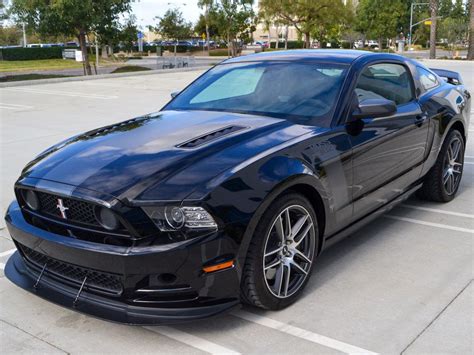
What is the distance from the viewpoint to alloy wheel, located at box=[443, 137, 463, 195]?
216 inches

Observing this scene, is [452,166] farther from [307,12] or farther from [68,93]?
[307,12]

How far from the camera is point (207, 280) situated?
2.88m

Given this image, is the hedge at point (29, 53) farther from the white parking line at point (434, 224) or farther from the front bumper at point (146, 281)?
the front bumper at point (146, 281)

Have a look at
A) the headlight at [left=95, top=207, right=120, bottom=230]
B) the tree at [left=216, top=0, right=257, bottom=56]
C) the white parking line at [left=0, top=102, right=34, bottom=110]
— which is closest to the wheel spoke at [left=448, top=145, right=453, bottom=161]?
the headlight at [left=95, top=207, right=120, bottom=230]

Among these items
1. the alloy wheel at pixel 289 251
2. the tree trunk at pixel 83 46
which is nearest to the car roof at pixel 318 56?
the alloy wheel at pixel 289 251

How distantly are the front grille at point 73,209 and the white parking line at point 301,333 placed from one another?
106 cm

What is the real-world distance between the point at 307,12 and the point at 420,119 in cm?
4153

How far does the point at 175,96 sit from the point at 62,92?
14.0 m

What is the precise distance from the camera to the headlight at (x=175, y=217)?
2.85 meters

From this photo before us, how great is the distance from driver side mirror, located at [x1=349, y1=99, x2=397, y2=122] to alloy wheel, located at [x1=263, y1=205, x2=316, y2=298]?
94cm

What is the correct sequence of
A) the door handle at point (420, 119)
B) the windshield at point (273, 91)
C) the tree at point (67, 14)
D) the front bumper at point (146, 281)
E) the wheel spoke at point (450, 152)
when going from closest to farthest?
the front bumper at point (146, 281), the windshield at point (273, 91), the door handle at point (420, 119), the wheel spoke at point (450, 152), the tree at point (67, 14)

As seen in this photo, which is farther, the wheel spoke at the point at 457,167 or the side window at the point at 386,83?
the wheel spoke at the point at 457,167

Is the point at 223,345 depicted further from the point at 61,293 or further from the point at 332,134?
the point at 332,134

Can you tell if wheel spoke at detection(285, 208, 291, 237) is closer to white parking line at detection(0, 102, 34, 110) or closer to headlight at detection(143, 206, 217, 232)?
headlight at detection(143, 206, 217, 232)
